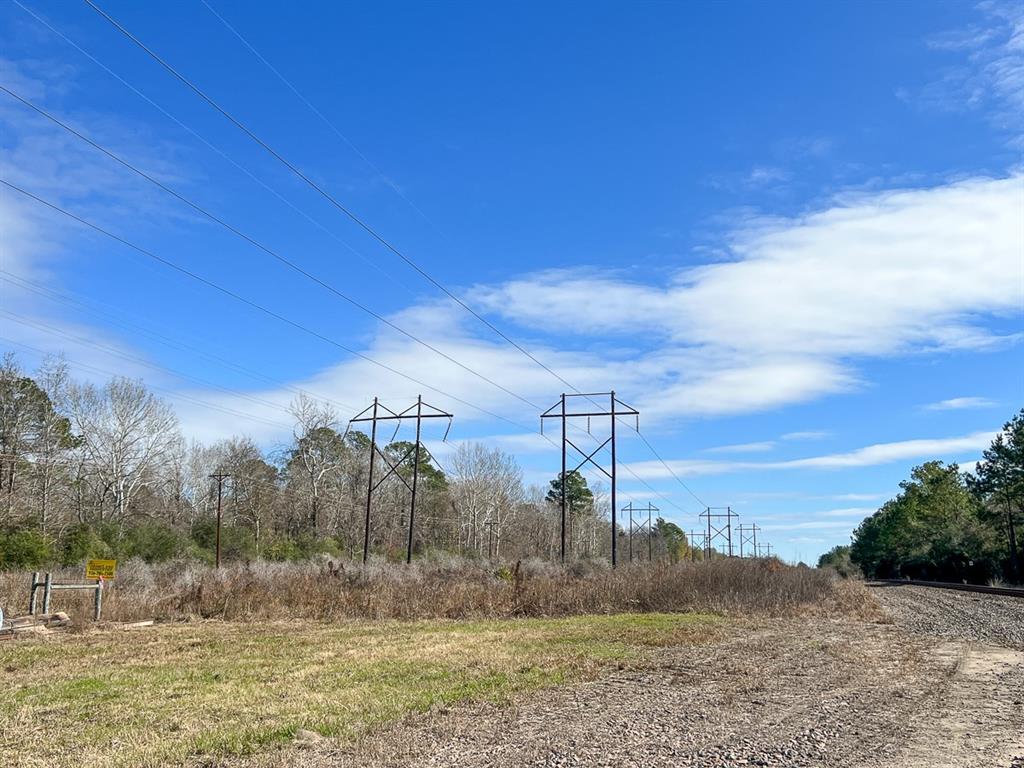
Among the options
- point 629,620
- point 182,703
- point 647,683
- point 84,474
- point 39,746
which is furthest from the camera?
point 84,474

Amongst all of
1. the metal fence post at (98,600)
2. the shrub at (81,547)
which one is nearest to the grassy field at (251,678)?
the metal fence post at (98,600)

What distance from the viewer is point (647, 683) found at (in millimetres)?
12344

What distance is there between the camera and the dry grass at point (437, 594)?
25.6m

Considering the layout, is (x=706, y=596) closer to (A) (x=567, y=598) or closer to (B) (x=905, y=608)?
(A) (x=567, y=598)

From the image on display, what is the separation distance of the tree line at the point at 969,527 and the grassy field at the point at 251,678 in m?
53.2

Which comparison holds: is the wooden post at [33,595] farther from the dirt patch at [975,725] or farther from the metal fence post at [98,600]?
the dirt patch at [975,725]

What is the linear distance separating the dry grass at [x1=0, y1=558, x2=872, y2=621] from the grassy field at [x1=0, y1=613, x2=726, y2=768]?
138 inches

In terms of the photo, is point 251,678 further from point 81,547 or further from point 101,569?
point 81,547

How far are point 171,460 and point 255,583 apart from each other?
151 feet

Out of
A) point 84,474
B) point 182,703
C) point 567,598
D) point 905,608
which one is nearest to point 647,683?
point 182,703

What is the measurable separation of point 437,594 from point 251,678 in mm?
15662

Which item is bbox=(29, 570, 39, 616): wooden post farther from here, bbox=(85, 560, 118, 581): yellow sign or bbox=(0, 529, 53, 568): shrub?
bbox=(0, 529, 53, 568): shrub

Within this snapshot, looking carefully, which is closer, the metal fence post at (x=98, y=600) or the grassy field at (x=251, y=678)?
the grassy field at (x=251, y=678)

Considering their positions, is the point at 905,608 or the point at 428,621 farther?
the point at 905,608
